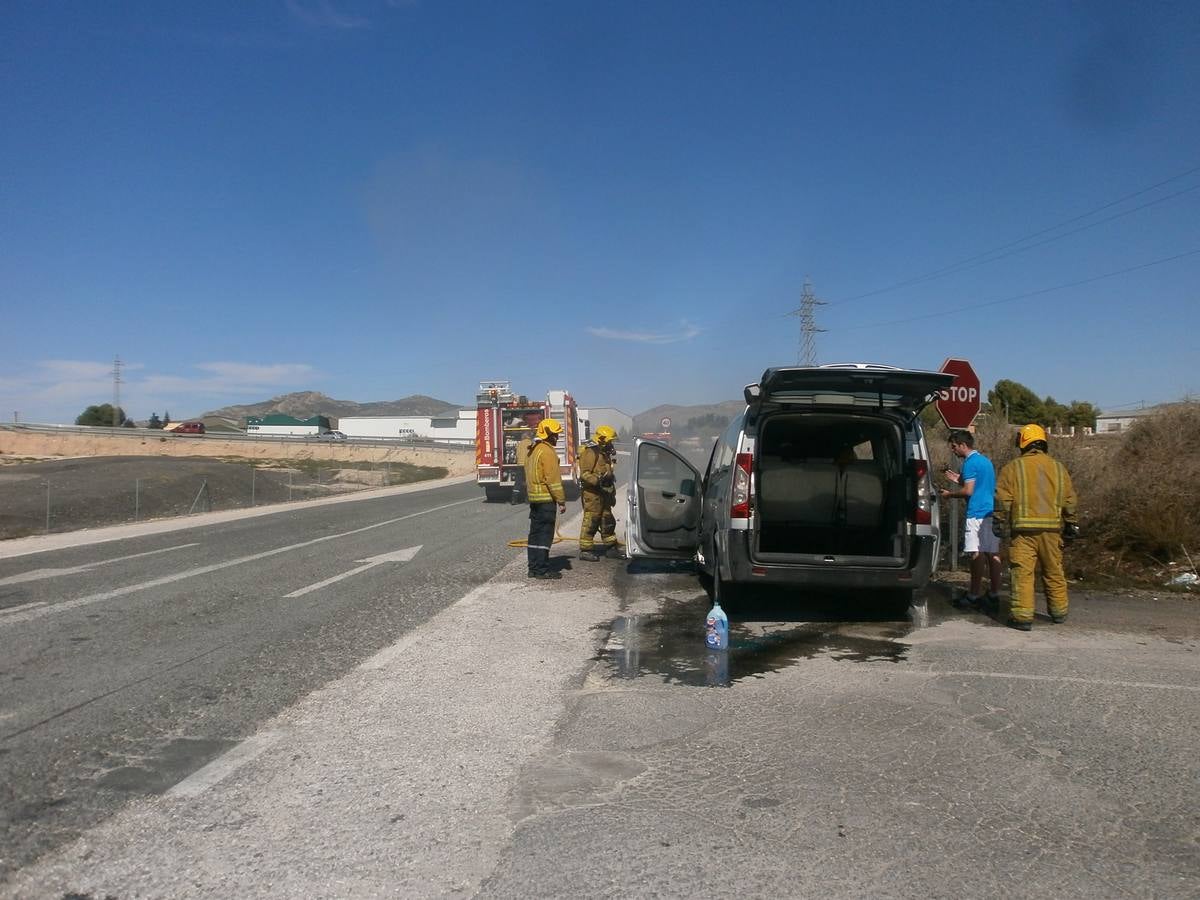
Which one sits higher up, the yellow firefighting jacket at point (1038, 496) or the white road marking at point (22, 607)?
the yellow firefighting jacket at point (1038, 496)

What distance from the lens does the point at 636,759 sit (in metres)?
4.77

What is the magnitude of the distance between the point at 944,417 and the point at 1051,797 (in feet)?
23.3

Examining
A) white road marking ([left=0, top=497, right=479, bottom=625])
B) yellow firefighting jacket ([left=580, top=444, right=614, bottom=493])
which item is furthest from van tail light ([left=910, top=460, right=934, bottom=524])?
white road marking ([left=0, top=497, right=479, bottom=625])

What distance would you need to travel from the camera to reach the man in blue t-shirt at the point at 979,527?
8.82 m

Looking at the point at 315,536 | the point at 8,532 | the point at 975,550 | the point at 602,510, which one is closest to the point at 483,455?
the point at 315,536

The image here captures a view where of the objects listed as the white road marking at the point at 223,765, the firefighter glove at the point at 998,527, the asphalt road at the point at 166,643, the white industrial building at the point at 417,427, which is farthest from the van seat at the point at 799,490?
the white industrial building at the point at 417,427

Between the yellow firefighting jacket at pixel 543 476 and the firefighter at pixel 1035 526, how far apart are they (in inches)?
188

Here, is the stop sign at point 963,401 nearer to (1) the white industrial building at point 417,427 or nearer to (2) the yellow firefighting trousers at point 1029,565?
(2) the yellow firefighting trousers at point 1029,565

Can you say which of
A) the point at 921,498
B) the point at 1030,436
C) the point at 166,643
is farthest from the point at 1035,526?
the point at 166,643

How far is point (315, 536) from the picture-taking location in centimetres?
1653

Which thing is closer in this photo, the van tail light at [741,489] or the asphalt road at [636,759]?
the asphalt road at [636,759]

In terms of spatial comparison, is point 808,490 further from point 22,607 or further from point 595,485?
point 22,607

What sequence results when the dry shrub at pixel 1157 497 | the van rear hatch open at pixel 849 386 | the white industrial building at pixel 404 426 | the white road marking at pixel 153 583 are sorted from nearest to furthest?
the van rear hatch open at pixel 849 386, the white road marking at pixel 153 583, the dry shrub at pixel 1157 497, the white industrial building at pixel 404 426

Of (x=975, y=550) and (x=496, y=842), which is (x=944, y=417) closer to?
(x=975, y=550)
